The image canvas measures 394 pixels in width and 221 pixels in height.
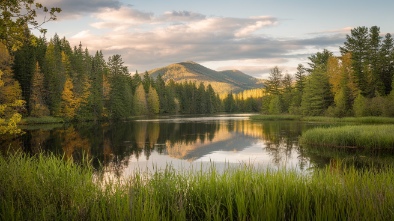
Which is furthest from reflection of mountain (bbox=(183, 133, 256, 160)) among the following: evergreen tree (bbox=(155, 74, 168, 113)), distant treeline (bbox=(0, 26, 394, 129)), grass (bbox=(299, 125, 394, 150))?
evergreen tree (bbox=(155, 74, 168, 113))

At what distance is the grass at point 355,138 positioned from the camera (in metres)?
23.7

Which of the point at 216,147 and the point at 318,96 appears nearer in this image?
the point at 216,147

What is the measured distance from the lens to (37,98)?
59.8 meters

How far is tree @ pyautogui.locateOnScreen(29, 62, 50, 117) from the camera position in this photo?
58375 millimetres

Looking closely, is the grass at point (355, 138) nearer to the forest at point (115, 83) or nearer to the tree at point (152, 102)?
the forest at point (115, 83)

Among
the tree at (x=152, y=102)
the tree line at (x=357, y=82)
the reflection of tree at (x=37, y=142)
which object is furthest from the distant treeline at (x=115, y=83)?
the tree at (x=152, y=102)

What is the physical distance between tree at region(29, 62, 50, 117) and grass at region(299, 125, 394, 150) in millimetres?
48539

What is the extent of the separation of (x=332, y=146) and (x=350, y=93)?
1619 inches

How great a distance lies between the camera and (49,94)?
65125 millimetres

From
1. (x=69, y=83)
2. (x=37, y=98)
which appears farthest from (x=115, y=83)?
(x=37, y=98)

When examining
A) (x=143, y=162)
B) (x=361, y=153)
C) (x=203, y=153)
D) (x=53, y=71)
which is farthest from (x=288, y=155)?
(x=53, y=71)

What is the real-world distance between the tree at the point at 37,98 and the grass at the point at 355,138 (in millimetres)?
48539

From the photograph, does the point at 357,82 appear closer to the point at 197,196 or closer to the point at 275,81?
the point at 275,81

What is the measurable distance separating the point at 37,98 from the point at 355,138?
5447 centimetres
